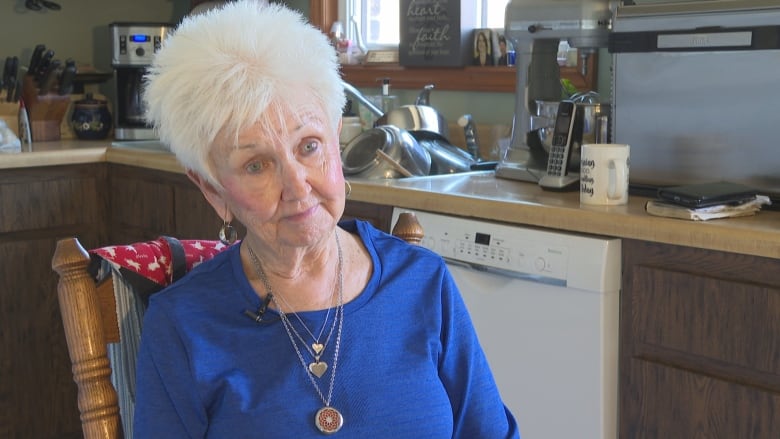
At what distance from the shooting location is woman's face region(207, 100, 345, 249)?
1.22m

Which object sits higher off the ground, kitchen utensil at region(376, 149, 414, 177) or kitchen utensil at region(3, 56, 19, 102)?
kitchen utensil at region(3, 56, 19, 102)

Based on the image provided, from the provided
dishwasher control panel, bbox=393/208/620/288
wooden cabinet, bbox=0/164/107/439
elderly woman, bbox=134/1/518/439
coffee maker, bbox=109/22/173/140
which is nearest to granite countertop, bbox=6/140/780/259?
dishwasher control panel, bbox=393/208/620/288

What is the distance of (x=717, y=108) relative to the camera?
6.73 ft

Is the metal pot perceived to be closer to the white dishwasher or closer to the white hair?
the white dishwasher

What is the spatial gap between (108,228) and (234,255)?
2.31m

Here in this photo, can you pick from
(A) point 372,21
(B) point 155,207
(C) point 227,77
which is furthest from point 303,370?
(A) point 372,21

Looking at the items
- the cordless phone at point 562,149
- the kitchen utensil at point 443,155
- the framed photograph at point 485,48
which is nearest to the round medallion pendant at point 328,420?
the cordless phone at point 562,149

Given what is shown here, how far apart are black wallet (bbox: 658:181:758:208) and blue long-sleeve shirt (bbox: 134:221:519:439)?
2.25 ft

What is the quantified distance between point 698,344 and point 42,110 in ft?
8.92

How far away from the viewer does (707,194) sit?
188 cm

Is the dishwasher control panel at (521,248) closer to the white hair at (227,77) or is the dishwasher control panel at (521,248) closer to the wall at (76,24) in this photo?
the white hair at (227,77)

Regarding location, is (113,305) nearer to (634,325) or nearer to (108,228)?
(634,325)

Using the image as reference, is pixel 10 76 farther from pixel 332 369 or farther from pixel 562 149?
pixel 332 369

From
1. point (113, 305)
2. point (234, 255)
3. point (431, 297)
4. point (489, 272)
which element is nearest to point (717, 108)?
point (489, 272)
